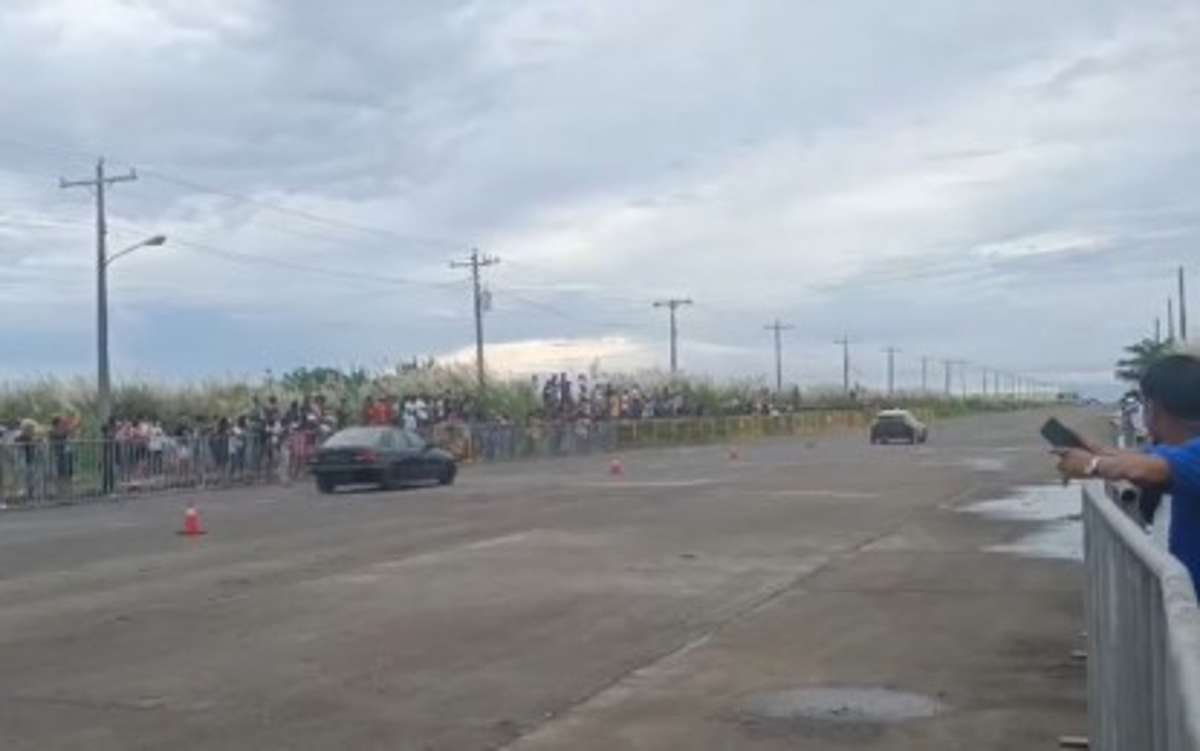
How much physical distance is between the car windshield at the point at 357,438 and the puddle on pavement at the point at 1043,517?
41.5 ft

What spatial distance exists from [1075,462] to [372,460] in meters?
29.4

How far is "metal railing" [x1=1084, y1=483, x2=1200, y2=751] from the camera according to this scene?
10.2 feet

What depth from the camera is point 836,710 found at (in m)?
9.20

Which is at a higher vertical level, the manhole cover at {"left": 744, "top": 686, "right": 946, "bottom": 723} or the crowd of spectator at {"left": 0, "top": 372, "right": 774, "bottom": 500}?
the crowd of spectator at {"left": 0, "top": 372, "right": 774, "bottom": 500}

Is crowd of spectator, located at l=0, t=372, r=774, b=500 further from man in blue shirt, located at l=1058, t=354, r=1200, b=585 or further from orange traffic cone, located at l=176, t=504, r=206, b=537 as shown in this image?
man in blue shirt, located at l=1058, t=354, r=1200, b=585

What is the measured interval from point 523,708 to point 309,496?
2374 cm

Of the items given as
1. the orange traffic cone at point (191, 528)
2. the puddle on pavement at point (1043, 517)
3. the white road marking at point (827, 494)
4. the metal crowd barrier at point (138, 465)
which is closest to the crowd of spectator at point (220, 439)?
the metal crowd barrier at point (138, 465)

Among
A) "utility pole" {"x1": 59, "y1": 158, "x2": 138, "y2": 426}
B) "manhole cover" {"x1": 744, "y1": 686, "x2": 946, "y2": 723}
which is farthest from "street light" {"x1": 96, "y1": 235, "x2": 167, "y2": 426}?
"manhole cover" {"x1": 744, "y1": 686, "x2": 946, "y2": 723}

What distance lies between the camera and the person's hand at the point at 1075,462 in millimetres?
4957

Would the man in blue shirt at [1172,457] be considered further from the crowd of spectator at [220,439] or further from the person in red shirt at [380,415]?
the person in red shirt at [380,415]

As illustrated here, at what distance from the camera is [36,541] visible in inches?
869

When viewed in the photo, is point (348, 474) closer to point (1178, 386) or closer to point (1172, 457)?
point (1178, 386)

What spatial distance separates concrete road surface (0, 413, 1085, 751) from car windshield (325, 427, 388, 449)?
984 centimetres

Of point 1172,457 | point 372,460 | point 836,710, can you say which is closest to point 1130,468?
point 1172,457
